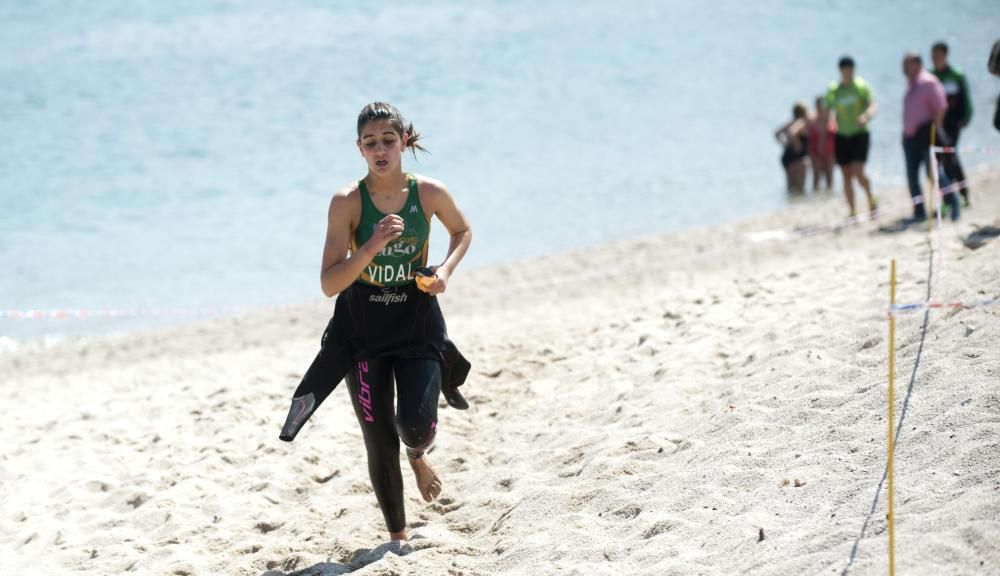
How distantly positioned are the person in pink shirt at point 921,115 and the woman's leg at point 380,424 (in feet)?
25.7

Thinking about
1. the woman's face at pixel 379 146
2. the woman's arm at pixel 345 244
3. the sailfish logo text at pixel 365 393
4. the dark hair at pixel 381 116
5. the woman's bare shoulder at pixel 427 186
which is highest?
the dark hair at pixel 381 116

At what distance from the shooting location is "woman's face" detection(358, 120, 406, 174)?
14.4ft

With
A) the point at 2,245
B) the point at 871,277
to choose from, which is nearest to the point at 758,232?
the point at 871,277

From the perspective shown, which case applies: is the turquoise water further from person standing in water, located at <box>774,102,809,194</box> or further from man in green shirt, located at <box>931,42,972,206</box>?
man in green shirt, located at <box>931,42,972,206</box>

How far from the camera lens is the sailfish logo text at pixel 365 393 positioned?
4508 millimetres

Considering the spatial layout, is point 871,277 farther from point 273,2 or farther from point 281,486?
point 273,2

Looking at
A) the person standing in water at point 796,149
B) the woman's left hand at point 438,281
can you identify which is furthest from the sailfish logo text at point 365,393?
the person standing in water at point 796,149

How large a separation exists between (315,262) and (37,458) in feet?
26.5

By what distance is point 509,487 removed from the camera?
17.6ft

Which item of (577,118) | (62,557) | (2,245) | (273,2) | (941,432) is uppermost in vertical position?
(273,2)

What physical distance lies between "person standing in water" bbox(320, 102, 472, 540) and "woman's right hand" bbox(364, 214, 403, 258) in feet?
0.37

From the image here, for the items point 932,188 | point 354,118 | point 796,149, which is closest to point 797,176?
point 796,149

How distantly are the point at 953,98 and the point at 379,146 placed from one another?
8.86 m

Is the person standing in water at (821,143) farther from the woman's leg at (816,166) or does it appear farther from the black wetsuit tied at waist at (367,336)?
the black wetsuit tied at waist at (367,336)
